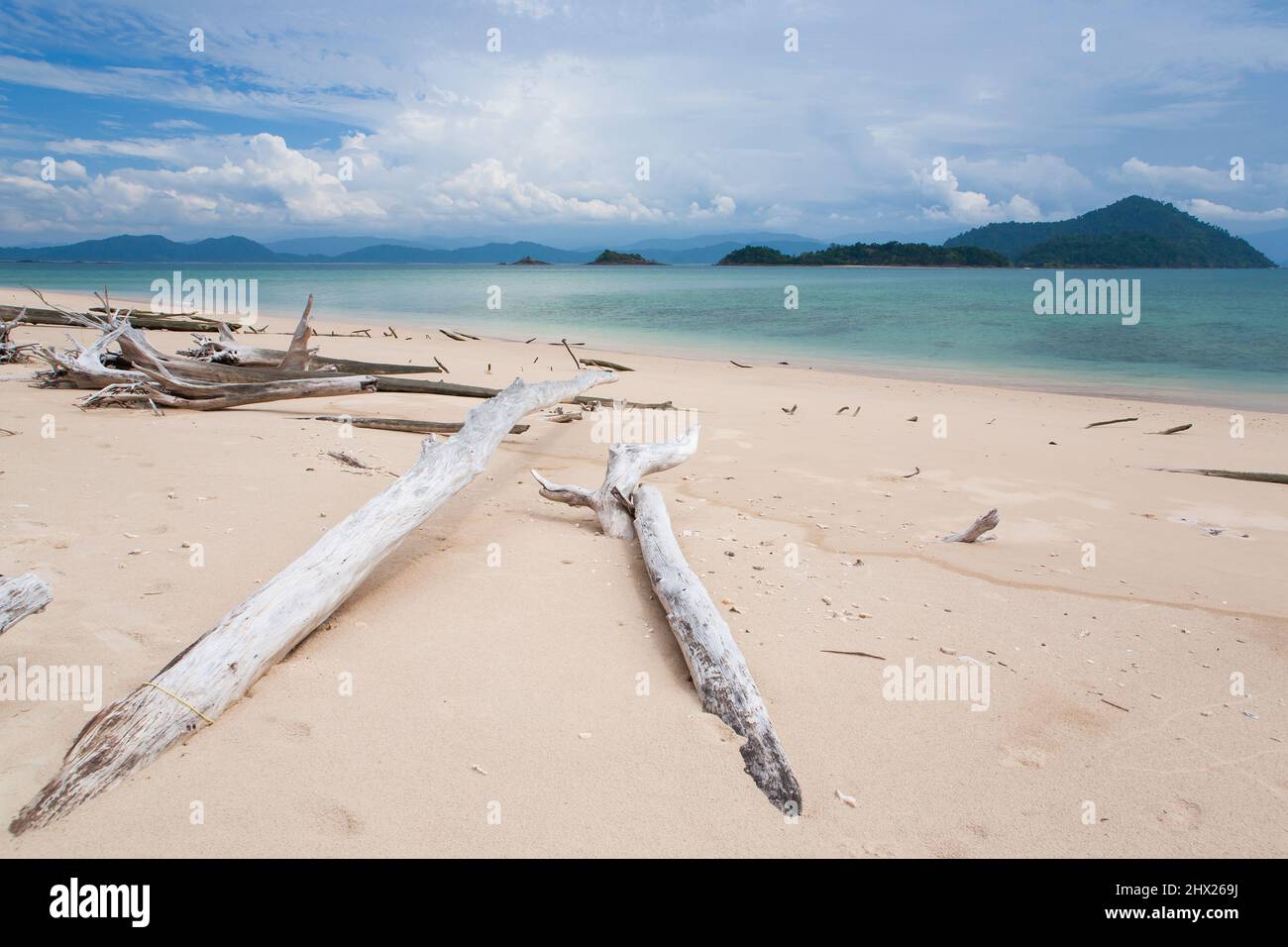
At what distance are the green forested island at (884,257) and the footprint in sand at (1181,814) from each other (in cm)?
13389

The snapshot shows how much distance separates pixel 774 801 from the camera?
8.11ft

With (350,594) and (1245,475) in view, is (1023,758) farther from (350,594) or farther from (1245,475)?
(1245,475)

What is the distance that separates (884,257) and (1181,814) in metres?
140

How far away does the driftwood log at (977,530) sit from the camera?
4988mm

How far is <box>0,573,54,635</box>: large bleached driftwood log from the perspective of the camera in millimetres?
2535

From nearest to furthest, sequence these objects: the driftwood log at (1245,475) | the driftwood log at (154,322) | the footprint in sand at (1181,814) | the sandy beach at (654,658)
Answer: the sandy beach at (654,658), the footprint in sand at (1181,814), the driftwood log at (1245,475), the driftwood log at (154,322)

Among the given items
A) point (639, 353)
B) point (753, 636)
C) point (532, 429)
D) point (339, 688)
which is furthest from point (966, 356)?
point (339, 688)

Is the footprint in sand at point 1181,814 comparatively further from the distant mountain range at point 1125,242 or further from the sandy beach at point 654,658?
the distant mountain range at point 1125,242

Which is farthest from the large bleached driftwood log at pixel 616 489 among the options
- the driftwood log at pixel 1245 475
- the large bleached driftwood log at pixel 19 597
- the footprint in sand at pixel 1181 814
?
the driftwood log at pixel 1245 475

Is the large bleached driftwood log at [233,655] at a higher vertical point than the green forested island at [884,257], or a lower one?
lower

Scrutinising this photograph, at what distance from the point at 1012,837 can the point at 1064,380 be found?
51.9 feet

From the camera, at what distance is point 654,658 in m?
3.36

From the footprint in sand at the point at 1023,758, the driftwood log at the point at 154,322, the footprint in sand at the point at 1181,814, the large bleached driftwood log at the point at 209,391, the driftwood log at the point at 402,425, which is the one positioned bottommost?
the footprint in sand at the point at 1181,814
